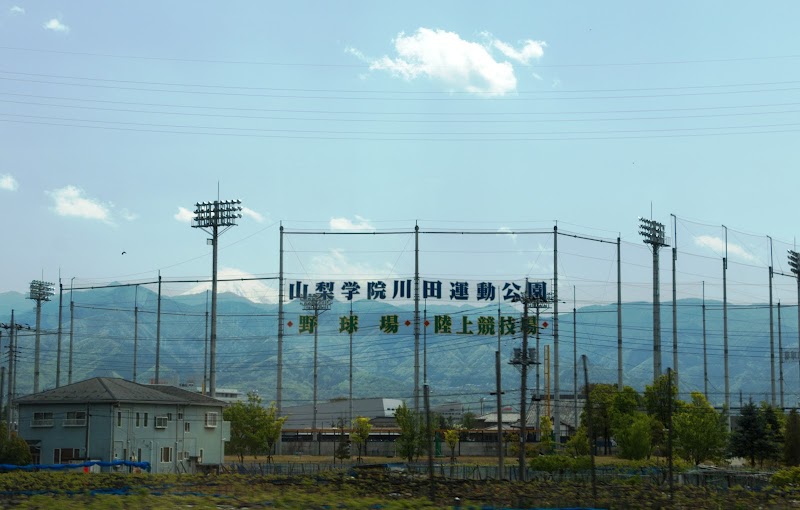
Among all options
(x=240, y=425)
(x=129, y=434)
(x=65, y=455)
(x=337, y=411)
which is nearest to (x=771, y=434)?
(x=240, y=425)

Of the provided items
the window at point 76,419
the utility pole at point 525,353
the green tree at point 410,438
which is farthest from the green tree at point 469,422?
the window at point 76,419

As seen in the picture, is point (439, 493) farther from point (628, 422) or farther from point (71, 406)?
point (628, 422)

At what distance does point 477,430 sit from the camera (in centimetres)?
12412

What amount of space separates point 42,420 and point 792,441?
5580 cm

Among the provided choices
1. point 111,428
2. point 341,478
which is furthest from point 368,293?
A: point 341,478

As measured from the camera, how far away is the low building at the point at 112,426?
66000mm

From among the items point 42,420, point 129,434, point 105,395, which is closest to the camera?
point 105,395

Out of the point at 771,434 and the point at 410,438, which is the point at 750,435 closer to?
the point at 771,434

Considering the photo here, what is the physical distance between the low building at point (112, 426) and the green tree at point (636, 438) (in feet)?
106

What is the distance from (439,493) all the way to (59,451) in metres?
34.3

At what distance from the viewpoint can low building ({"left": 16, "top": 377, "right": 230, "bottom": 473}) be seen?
217 feet

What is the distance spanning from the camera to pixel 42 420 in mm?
67438

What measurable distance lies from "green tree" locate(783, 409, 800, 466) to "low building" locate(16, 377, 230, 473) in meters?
43.9

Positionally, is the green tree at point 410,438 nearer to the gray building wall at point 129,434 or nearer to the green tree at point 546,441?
the green tree at point 546,441
